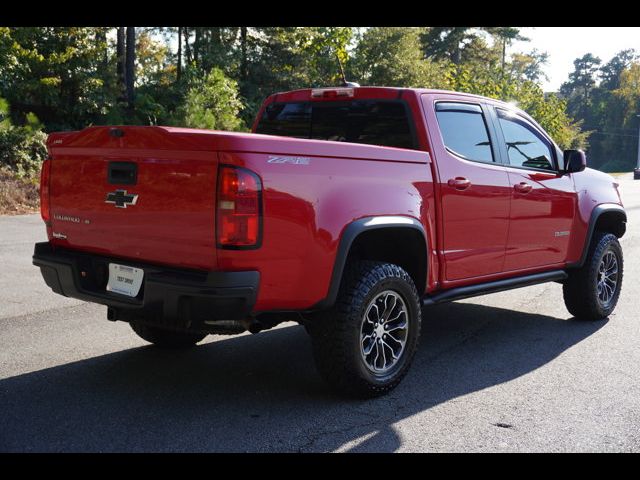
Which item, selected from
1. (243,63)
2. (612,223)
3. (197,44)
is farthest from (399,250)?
(197,44)

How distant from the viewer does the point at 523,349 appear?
575 cm

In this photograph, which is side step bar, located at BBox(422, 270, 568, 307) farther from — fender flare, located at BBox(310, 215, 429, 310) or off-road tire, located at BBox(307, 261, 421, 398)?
fender flare, located at BBox(310, 215, 429, 310)

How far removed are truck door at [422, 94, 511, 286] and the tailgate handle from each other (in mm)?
2022

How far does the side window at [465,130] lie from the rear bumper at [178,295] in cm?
212

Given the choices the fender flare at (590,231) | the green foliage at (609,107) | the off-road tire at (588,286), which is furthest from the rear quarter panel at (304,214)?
the green foliage at (609,107)

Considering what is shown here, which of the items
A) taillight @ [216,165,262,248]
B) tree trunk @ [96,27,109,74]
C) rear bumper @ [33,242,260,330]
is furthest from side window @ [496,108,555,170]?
tree trunk @ [96,27,109,74]

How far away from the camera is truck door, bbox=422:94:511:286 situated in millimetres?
5039

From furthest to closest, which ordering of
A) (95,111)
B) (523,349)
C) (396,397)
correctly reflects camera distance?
(95,111), (523,349), (396,397)

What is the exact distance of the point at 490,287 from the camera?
553 cm

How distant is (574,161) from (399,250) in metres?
2.24
